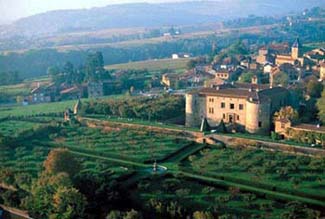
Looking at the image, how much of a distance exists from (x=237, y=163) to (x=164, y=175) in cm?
→ 373

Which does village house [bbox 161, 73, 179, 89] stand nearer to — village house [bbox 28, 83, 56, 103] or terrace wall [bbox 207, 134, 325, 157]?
village house [bbox 28, 83, 56, 103]

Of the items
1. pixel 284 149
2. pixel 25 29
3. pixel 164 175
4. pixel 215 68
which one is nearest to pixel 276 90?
pixel 284 149

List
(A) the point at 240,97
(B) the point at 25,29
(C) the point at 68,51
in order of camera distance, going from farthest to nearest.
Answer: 1. (B) the point at 25,29
2. (C) the point at 68,51
3. (A) the point at 240,97

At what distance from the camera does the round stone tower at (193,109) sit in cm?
3344

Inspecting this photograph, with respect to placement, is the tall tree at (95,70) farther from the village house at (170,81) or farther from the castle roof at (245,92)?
the castle roof at (245,92)

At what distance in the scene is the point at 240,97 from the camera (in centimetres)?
3184

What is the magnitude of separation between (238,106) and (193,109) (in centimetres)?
303

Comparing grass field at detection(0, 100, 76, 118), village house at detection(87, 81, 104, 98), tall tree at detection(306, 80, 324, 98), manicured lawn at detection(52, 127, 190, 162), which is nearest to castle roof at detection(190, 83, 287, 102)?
tall tree at detection(306, 80, 324, 98)

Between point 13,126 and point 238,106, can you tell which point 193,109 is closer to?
point 238,106

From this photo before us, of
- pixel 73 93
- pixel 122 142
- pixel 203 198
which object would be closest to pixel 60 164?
pixel 203 198

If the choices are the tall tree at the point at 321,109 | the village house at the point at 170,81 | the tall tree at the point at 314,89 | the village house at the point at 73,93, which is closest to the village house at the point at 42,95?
the village house at the point at 73,93

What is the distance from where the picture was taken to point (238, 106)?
32.1 metres

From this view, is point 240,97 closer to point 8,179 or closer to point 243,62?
point 8,179

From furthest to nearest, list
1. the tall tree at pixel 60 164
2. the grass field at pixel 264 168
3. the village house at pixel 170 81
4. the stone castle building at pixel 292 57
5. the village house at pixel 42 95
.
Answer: the stone castle building at pixel 292 57 < the village house at pixel 170 81 < the village house at pixel 42 95 < the tall tree at pixel 60 164 < the grass field at pixel 264 168
